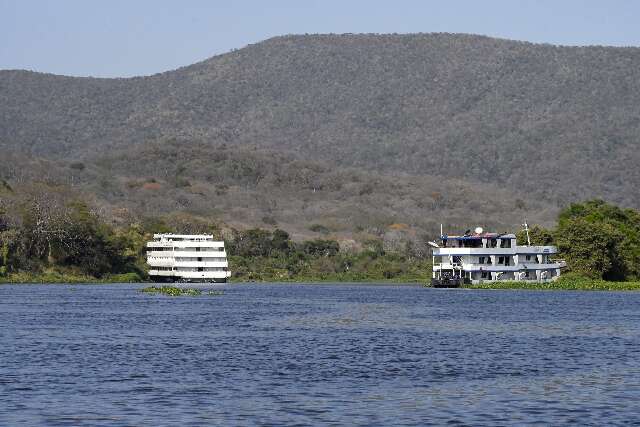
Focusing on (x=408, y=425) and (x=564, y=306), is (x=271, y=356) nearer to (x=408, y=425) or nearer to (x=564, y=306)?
(x=408, y=425)

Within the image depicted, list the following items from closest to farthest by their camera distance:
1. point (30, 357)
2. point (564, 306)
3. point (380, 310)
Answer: point (30, 357), point (380, 310), point (564, 306)

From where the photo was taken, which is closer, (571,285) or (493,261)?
(571,285)

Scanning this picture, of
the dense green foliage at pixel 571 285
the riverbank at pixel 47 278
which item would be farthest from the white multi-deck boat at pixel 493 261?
the riverbank at pixel 47 278

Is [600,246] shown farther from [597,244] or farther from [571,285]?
[571,285]

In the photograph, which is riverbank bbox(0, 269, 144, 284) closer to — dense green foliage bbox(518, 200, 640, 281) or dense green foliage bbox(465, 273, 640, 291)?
dense green foliage bbox(465, 273, 640, 291)

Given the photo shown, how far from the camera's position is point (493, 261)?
177 m

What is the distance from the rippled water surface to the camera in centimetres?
4522

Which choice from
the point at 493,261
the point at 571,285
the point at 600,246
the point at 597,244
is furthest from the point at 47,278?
the point at 600,246

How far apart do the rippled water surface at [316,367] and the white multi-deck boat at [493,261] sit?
64990 mm

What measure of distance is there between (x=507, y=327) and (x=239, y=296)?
210 ft

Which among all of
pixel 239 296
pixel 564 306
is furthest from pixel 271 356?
pixel 239 296

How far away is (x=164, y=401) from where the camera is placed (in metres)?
47.6

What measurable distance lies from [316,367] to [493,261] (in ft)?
392

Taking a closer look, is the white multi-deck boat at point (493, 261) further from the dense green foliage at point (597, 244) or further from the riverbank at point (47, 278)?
the riverbank at point (47, 278)
